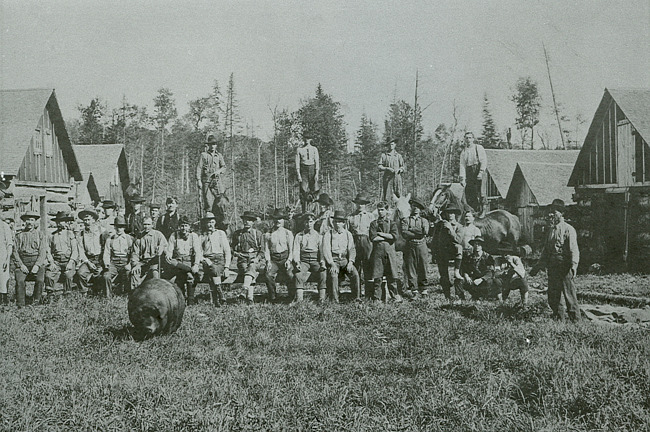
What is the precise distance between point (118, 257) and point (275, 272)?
3.64m


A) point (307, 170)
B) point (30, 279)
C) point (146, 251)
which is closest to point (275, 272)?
point (146, 251)

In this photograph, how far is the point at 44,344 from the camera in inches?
310

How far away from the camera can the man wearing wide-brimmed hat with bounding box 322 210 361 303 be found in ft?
36.7

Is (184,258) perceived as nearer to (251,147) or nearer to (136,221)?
(136,221)

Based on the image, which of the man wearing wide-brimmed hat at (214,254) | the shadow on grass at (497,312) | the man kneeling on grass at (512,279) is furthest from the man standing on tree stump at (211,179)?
the man kneeling on grass at (512,279)

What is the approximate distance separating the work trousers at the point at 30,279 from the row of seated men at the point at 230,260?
0.07 feet

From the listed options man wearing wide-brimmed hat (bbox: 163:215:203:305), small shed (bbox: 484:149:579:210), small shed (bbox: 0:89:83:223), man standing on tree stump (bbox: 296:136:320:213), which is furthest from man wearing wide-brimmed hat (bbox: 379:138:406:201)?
small shed (bbox: 484:149:579:210)

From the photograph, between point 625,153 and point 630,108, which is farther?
point 625,153

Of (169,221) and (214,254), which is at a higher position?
(169,221)

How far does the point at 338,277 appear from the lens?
11.5 metres

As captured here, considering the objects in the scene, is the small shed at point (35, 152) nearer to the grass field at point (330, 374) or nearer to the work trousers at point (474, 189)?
the grass field at point (330, 374)

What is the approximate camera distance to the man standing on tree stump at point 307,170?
1523cm

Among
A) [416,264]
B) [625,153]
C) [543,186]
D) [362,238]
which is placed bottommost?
[416,264]

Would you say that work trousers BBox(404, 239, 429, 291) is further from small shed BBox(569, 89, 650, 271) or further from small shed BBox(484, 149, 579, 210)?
small shed BBox(484, 149, 579, 210)
